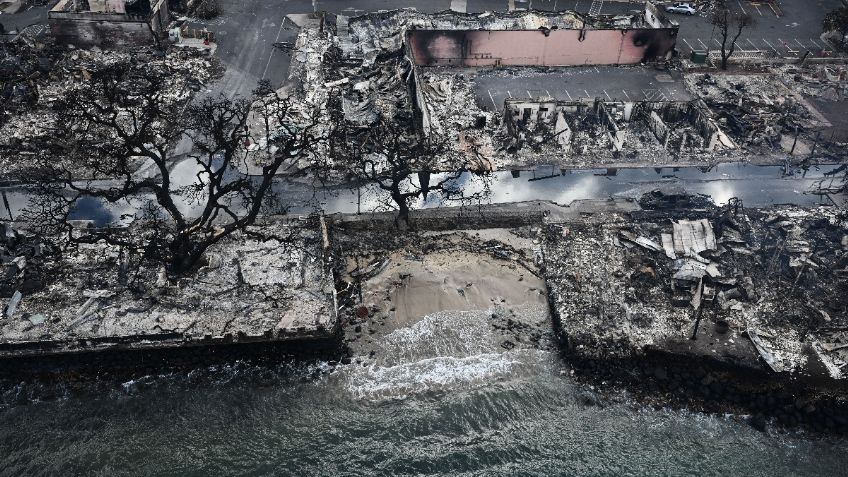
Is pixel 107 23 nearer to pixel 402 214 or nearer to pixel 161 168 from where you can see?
pixel 161 168

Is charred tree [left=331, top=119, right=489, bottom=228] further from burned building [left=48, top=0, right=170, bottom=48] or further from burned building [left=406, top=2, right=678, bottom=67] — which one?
burned building [left=48, top=0, right=170, bottom=48]

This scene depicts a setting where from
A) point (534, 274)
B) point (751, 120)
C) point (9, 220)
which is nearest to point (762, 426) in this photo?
point (534, 274)

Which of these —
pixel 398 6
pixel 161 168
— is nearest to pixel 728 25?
pixel 398 6

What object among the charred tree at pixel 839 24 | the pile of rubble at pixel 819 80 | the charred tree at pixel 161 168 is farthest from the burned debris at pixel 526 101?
the charred tree at pixel 161 168

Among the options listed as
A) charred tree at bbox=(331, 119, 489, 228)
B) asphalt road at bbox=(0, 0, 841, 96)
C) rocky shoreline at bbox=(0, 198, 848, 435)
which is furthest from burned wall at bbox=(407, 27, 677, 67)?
rocky shoreline at bbox=(0, 198, 848, 435)

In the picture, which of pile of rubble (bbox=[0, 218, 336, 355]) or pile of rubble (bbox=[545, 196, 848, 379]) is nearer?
pile of rubble (bbox=[0, 218, 336, 355])

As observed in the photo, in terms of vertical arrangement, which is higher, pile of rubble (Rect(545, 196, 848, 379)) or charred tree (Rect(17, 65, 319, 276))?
charred tree (Rect(17, 65, 319, 276))

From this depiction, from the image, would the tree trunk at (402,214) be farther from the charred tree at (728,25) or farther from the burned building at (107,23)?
the charred tree at (728,25)
